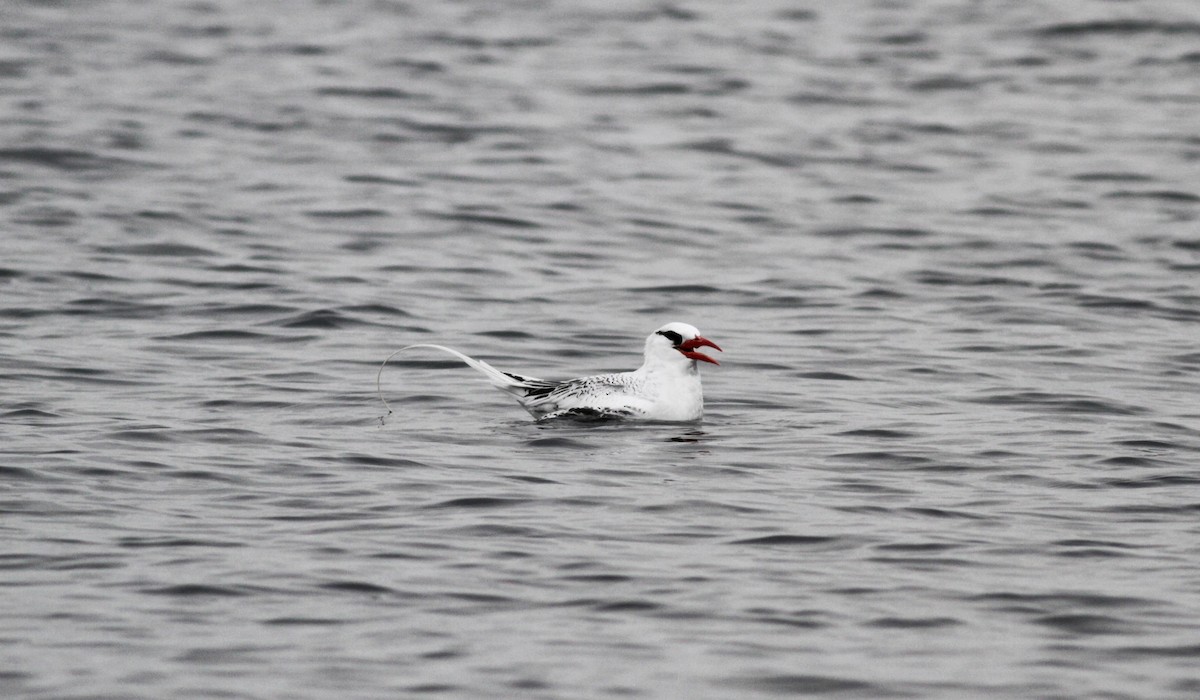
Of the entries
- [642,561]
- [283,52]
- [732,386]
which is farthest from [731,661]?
[283,52]

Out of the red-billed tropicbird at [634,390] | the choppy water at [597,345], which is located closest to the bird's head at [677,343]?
the red-billed tropicbird at [634,390]

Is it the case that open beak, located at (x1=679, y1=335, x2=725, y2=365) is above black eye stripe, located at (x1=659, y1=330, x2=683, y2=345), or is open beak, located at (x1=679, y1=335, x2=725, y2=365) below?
below

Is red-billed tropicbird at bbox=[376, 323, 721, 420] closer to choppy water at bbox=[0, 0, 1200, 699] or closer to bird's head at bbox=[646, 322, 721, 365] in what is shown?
bird's head at bbox=[646, 322, 721, 365]

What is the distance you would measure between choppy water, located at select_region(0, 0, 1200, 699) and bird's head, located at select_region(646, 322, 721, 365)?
2.13 feet

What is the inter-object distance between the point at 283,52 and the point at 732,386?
17.3 m

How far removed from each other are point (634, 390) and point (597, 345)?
2.80m

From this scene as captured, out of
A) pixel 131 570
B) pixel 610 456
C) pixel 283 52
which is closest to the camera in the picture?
pixel 131 570

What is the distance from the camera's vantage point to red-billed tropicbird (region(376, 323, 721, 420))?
13008mm

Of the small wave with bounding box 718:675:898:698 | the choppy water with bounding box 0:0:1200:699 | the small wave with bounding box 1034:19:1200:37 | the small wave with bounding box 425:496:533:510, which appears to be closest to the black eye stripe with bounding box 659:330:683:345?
the choppy water with bounding box 0:0:1200:699

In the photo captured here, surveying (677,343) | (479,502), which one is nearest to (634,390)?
(677,343)

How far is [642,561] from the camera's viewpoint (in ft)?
31.4

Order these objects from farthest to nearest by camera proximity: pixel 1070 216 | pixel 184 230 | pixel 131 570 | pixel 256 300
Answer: pixel 1070 216 → pixel 184 230 → pixel 256 300 → pixel 131 570

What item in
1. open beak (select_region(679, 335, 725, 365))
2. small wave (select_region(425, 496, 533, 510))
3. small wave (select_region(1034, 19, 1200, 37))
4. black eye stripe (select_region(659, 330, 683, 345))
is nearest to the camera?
small wave (select_region(425, 496, 533, 510))

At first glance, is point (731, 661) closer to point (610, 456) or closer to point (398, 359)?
point (610, 456)
